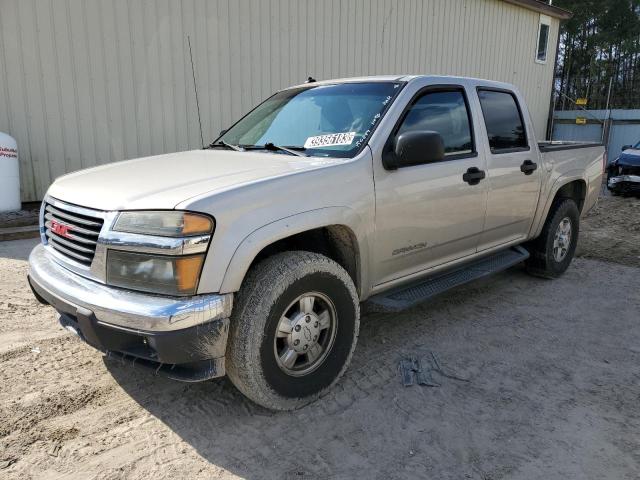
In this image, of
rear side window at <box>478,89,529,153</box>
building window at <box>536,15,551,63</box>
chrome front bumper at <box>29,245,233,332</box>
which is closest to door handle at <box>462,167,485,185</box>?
rear side window at <box>478,89,529,153</box>

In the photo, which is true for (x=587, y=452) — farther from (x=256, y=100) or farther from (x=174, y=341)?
(x=256, y=100)

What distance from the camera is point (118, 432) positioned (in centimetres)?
275

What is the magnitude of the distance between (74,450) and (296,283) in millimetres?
1364

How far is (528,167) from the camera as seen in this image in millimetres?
4691

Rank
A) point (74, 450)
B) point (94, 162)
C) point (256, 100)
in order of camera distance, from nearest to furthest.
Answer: point (74, 450), point (94, 162), point (256, 100)

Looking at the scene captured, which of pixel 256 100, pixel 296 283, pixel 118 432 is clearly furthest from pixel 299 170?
pixel 256 100

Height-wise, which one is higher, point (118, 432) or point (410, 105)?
point (410, 105)

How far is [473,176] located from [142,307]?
2647 millimetres

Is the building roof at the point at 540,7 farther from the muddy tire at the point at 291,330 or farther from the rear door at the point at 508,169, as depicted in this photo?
the muddy tire at the point at 291,330

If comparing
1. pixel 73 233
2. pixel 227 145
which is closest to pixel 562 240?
pixel 227 145

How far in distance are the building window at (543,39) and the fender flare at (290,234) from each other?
16429mm

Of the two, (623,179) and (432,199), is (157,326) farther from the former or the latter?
(623,179)

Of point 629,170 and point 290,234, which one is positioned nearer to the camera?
point 290,234

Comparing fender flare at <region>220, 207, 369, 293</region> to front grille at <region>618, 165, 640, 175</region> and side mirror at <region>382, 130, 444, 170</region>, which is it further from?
front grille at <region>618, 165, 640, 175</region>
